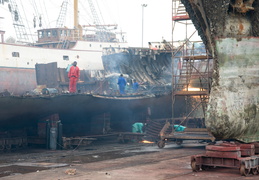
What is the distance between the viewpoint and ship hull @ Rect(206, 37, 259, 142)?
9906 mm

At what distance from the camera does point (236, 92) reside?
10.2m

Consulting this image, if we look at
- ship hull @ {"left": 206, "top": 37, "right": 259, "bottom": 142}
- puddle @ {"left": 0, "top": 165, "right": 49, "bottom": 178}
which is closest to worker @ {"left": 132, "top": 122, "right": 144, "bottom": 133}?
puddle @ {"left": 0, "top": 165, "right": 49, "bottom": 178}

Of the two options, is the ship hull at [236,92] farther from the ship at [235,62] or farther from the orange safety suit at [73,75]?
the orange safety suit at [73,75]

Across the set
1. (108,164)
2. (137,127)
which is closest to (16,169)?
(108,164)

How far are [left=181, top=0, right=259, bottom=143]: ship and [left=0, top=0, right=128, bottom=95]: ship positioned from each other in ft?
69.8

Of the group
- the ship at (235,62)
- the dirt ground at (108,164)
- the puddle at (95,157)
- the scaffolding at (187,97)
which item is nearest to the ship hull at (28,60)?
the scaffolding at (187,97)

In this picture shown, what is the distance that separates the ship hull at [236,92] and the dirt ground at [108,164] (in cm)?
114

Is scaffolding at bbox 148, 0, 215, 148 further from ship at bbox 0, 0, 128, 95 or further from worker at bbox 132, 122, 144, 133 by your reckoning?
ship at bbox 0, 0, 128, 95

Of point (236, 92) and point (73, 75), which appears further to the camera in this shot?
point (73, 75)

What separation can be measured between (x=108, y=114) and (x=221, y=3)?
10400 mm

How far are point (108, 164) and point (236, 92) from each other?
171 inches

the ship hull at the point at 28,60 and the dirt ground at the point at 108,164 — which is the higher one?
the ship hull at the point at 28,60

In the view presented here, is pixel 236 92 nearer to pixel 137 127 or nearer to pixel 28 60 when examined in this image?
pixel 137 127

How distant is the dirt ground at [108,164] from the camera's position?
9.88 meters
